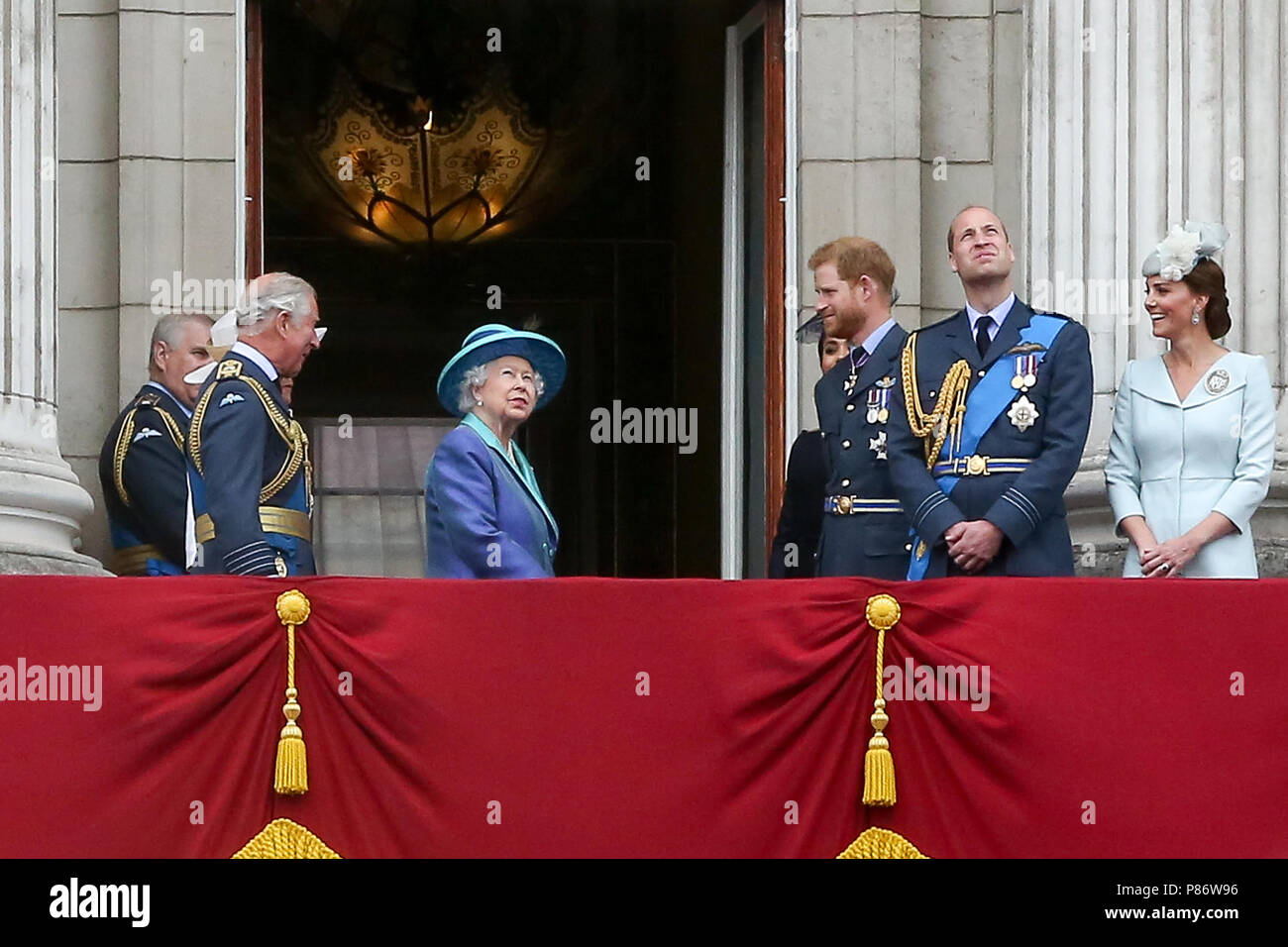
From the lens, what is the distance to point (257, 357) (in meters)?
9.81

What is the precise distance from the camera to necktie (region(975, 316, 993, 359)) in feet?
32.8

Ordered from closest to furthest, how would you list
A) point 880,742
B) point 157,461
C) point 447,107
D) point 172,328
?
point 880,742 → point 157,461 → point 172,328 → point 447,107

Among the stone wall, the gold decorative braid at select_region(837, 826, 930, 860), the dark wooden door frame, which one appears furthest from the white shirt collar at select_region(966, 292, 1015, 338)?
the stone wall

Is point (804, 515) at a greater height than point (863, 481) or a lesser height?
lesser

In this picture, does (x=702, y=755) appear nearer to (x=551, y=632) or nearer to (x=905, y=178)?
(x=551, y=632)

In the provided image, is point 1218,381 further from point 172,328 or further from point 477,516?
point 172,328

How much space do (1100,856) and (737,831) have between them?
117 centimetres

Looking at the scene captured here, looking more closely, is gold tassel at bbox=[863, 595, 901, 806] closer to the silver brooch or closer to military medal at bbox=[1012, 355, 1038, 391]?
military medal at bbox=[1012, 355, 1038, 391]

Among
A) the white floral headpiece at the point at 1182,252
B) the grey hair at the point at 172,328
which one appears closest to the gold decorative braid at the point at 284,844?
the grey hair at the point at 172,328

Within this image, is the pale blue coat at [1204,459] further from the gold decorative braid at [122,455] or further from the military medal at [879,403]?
the gold decorative braid at [122,455]

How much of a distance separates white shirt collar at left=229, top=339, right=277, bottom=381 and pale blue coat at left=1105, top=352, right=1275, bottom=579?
3112 millimetres

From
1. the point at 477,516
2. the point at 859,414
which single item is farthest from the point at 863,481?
the point at 477,516

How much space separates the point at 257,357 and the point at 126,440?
5.20 feet
